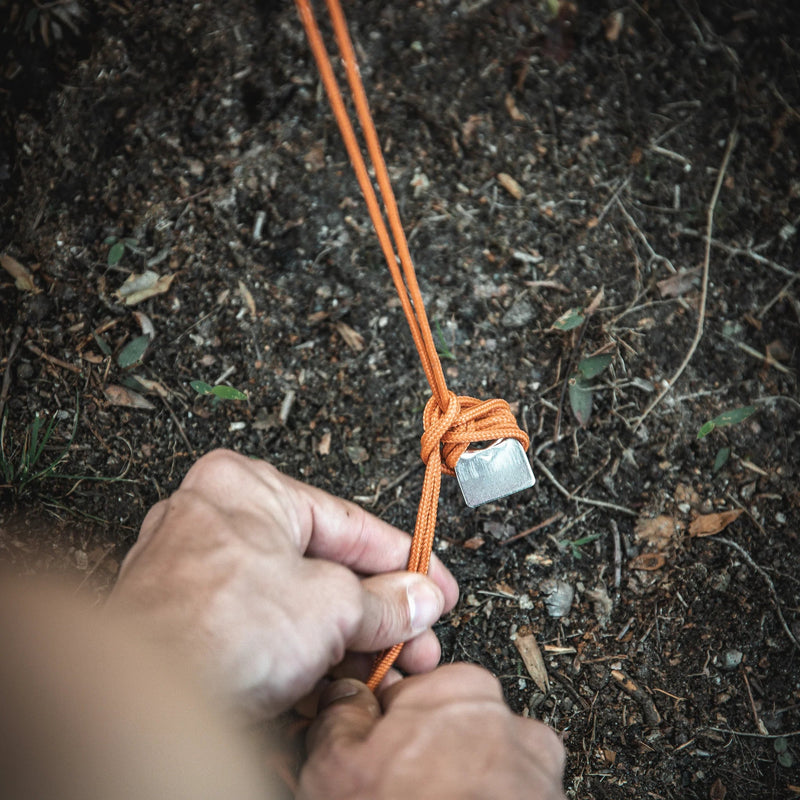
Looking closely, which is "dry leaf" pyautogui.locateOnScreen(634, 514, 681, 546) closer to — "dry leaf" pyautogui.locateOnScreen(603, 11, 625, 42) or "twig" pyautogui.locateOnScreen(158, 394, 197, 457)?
"twig" pyautogui.locateOnScreen(158, 394, 197, 457)

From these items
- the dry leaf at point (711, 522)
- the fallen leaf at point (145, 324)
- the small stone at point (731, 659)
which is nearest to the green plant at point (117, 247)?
the fallen leaf at point (145, 324)

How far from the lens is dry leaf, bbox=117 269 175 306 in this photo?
201 cm

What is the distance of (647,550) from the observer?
186 cm

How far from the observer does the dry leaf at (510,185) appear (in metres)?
2.12

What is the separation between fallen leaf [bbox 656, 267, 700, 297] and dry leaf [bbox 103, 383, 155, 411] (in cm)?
161

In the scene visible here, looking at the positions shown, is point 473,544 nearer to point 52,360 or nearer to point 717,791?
point 717,791

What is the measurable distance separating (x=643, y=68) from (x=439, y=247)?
3.19 ft

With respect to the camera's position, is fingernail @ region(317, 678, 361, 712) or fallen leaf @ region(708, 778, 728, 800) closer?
fingernail @ region(317, 678, 361, 712)

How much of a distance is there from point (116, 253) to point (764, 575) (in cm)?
212

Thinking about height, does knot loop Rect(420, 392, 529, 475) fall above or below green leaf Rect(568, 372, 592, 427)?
above

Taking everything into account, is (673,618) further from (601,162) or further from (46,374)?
(46,374)

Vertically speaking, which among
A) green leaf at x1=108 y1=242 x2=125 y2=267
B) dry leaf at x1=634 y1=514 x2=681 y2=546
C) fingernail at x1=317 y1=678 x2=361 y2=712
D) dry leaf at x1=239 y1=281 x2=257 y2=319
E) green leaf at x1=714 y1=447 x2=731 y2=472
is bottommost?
dry leaf at x1=634 y1=514 x2=681 y2=546

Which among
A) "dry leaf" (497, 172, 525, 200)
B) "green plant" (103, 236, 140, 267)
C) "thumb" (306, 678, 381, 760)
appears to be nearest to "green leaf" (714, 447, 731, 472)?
"dry leaf" (497, 172, 525, 200)

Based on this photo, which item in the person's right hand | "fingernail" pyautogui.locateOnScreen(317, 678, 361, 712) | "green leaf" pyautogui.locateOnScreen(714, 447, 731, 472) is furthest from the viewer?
"green leaf" pyautogui.locateOnScreen(714, 447, 731, 472)
